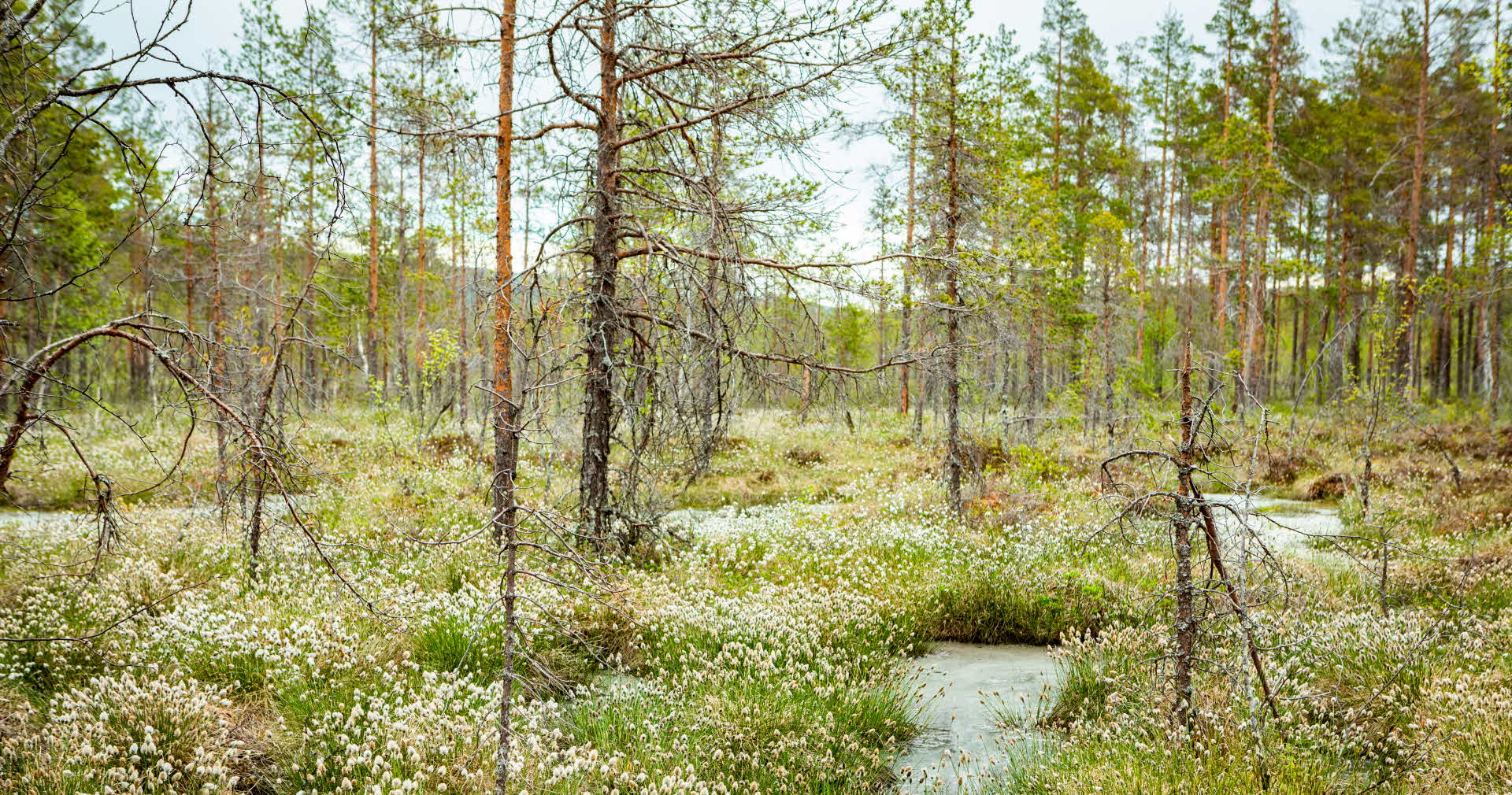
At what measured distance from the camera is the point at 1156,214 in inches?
1378

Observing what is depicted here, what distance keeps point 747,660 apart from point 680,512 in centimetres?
741

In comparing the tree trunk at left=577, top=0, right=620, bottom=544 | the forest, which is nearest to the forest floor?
the forest

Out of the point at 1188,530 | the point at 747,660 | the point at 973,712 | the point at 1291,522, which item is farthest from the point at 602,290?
the point at 1291,522

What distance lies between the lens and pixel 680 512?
511 inches

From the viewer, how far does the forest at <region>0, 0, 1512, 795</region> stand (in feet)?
12.8

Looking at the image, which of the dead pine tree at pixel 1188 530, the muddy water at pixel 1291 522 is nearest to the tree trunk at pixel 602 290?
the dead pine tree at pixel 1188 530

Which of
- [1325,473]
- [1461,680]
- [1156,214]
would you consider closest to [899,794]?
[1461,680]

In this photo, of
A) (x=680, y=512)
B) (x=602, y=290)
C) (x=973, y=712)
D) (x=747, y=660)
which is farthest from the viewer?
(x=680, y=512)

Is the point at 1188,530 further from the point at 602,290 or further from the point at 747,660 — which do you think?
the point at 602,290

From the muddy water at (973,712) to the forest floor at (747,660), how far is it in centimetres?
5

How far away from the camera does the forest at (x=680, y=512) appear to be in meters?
3.91

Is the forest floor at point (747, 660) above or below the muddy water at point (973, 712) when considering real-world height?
above

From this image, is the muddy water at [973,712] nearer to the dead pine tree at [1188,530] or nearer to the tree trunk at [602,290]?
the dead pine tree at [1188,530]

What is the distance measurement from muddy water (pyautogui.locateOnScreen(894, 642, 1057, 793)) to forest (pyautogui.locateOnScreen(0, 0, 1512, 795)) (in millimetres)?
53
